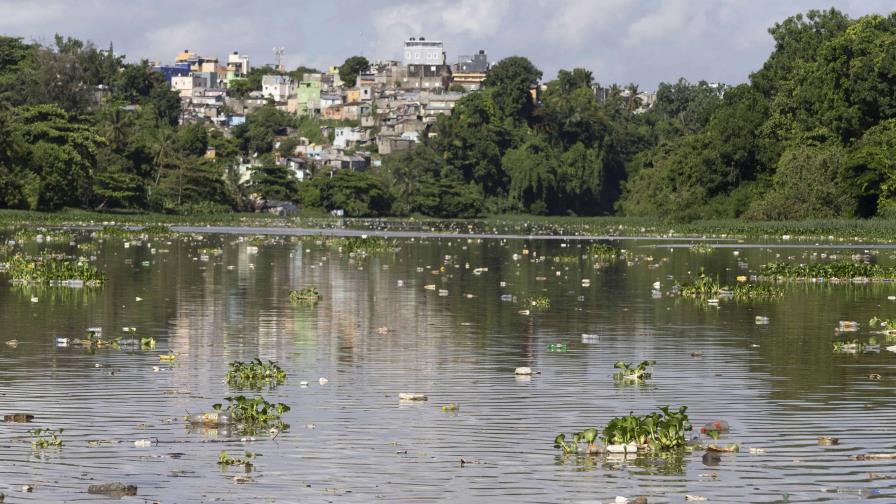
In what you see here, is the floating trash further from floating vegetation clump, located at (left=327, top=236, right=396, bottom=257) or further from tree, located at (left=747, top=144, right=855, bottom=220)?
tree, located at (left=747, top=144, right=855, bottom=220)

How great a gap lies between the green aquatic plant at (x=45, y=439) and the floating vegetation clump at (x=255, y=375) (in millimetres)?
4552

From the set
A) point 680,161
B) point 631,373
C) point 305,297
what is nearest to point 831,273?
point 305,297

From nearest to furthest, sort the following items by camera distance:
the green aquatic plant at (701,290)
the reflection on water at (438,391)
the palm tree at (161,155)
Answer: the reflection on water at (438,391), the green aquatic plant at (701,290), the palm tree at (161,155)

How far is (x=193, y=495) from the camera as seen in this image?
1503 centimetres

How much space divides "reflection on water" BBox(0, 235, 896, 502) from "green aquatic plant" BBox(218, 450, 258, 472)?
0.52ft

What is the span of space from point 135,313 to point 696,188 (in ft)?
316

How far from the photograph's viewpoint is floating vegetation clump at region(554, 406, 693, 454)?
17.2m

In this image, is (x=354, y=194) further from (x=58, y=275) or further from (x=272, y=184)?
(x=58, y=275)

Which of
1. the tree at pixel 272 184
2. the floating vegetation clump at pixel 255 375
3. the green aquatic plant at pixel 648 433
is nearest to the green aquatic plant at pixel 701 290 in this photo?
the floating vegetation clump at pixel 255 375

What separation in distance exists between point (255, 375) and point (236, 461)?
5.95m

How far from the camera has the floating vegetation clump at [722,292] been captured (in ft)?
132

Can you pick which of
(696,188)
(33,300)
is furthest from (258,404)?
(696,188)

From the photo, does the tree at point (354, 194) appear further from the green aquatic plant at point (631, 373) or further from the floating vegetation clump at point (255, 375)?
the floating vegetation clump at point (255, 375)

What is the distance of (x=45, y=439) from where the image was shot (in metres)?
17.4
